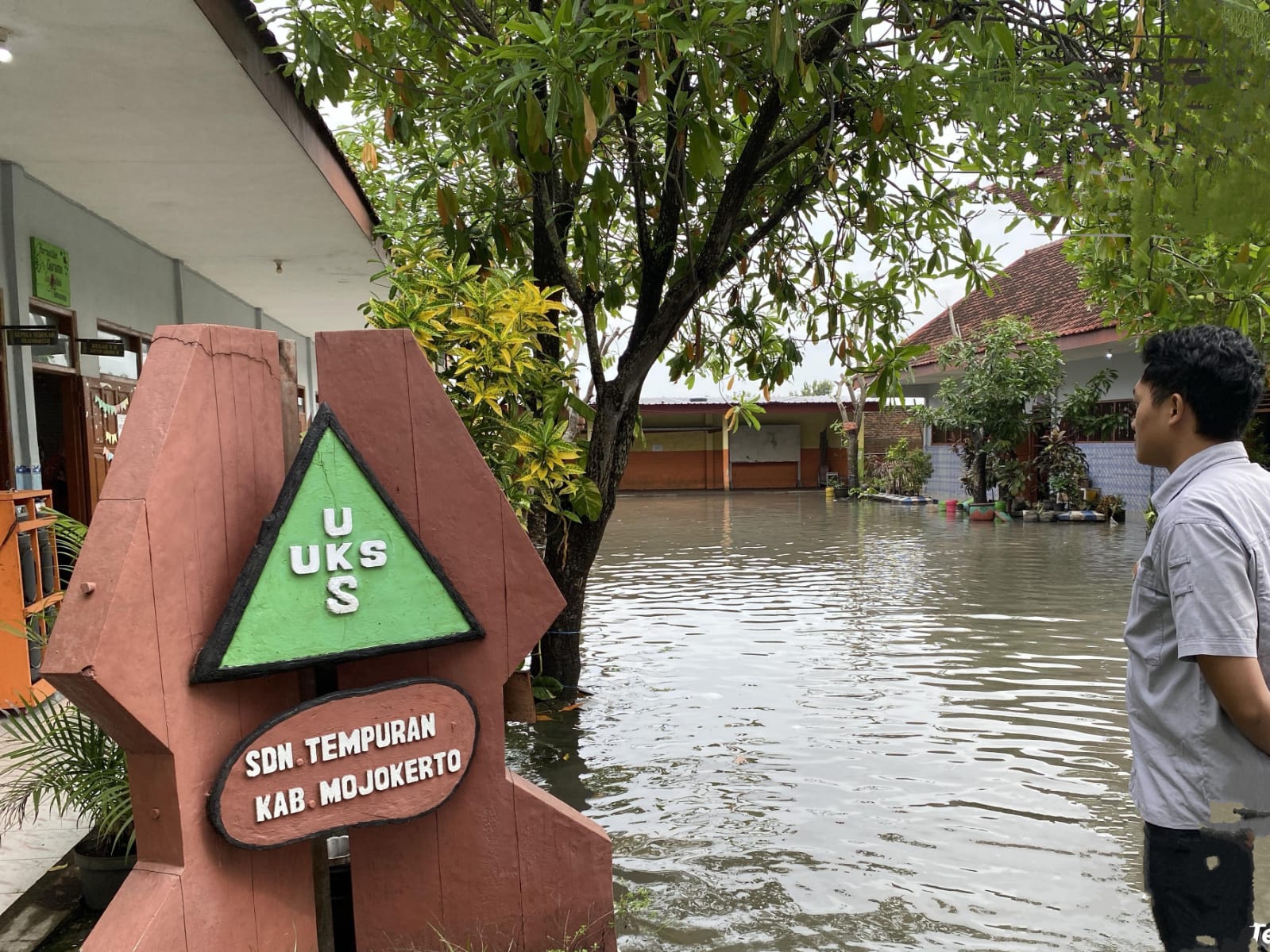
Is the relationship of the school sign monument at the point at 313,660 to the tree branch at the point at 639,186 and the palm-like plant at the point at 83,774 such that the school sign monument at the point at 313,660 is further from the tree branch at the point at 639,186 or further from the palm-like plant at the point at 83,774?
the tree branch at the point at 639,186

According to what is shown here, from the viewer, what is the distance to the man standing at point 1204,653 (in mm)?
1928

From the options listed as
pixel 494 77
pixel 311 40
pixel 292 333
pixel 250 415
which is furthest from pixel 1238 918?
pixel 292 333

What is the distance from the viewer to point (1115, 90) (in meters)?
3.92

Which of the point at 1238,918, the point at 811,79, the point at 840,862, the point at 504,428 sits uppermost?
the point at 811,79

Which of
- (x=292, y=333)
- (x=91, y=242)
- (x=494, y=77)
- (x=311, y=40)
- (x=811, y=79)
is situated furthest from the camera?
(x=292, y=333)

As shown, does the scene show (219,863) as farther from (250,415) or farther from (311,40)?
(311,40)

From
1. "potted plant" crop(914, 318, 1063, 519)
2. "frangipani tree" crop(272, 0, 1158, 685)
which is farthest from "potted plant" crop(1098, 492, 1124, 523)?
"frangipani tree" crop(272, 0, 1158, 685)

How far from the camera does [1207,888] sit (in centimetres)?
200

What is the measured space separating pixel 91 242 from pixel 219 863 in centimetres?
666

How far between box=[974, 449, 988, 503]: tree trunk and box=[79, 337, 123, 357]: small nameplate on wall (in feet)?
52.2

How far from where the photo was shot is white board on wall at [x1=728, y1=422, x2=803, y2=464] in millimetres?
33344

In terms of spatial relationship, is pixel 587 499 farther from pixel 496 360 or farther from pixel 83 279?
pixel 83 279

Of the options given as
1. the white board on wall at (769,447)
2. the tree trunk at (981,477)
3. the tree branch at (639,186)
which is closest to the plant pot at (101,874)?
the tree branch at (639,186)

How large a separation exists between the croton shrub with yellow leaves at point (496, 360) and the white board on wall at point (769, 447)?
28.3 meters
